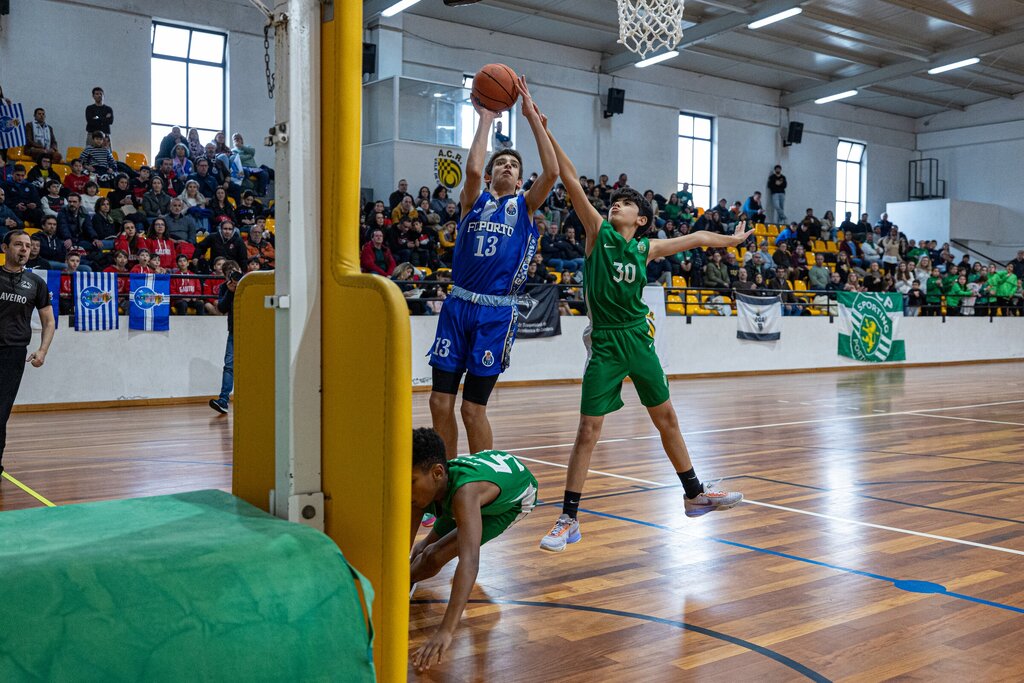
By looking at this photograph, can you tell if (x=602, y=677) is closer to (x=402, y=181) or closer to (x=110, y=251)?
(x=110, y=251)

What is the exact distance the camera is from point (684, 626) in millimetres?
3029

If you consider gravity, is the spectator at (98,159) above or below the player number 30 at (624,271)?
above

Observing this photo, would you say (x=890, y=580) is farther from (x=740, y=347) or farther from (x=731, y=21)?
(x=731, y=21)

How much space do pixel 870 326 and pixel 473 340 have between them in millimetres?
15018

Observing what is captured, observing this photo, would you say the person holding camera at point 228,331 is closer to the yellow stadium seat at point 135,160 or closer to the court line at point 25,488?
the court line at point 25,488

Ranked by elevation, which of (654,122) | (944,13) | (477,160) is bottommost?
(477,160)

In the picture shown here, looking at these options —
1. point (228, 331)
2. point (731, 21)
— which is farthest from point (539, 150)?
point (731, 21)

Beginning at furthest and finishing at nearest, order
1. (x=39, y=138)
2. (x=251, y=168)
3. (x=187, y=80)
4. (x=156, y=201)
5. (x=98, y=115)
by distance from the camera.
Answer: (x=187, y=80) → (x=251, y=168) → (x=98, y=115) → (x=39, y=138) → (x=156, y=201)

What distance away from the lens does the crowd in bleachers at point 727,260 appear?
532 inches

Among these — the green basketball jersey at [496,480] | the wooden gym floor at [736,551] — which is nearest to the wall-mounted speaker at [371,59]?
the wooden gym floor at [736,551]

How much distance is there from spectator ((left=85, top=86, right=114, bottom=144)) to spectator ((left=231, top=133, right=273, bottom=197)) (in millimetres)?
1846

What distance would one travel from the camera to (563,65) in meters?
19.8

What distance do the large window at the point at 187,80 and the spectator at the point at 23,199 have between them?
417 centimetres

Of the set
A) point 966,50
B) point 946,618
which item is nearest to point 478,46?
point 966,50
